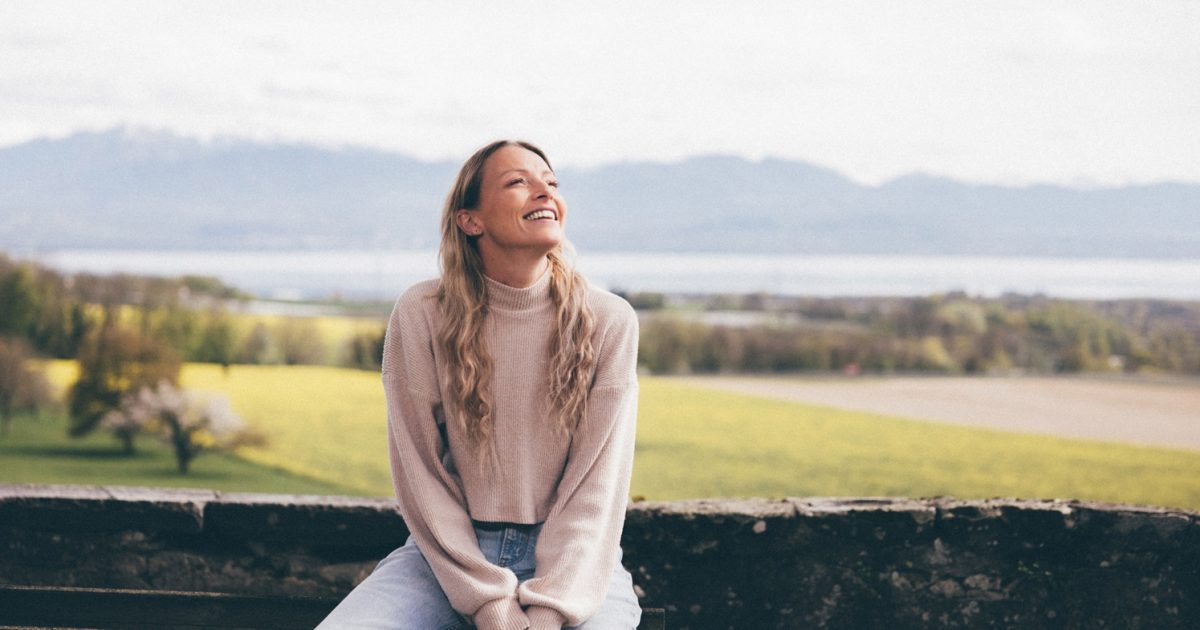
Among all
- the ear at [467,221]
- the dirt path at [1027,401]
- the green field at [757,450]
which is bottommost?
the green field at [757,450]

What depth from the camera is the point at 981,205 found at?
2025cm

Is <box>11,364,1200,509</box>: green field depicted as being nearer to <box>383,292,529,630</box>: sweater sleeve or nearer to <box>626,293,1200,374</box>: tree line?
<box>626,293,1200,374</box>: tree line

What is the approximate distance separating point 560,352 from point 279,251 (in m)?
17.5

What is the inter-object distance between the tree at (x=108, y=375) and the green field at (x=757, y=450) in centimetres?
30

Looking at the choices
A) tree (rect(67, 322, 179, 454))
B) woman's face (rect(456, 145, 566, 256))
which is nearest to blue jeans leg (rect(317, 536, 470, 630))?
woman's face (rect(456, 145, 566, 256))

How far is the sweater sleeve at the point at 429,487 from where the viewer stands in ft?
5.92

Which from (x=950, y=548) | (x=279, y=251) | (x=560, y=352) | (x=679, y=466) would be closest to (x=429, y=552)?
(x=560, y=352)

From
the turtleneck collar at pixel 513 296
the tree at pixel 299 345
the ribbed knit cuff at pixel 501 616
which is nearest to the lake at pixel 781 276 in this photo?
the tree at pixel 299 345

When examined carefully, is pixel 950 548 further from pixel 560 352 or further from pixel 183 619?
pixel 183 619

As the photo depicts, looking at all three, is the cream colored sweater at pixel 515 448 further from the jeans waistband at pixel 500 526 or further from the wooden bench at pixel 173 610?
the wooden bench at pixel 173 610

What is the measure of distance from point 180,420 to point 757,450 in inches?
171

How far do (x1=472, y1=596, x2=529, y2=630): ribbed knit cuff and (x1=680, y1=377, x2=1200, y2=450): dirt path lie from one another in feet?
24.7

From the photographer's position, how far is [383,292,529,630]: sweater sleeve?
71.1 inches

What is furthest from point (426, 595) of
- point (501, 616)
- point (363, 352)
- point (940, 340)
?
point (940, 340)
